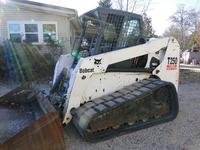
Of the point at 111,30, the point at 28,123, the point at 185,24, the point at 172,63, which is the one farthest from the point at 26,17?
the point at 185,24

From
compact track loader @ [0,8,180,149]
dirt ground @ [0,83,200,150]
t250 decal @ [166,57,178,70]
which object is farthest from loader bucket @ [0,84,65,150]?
t250 decal @ [166,57,178,70]

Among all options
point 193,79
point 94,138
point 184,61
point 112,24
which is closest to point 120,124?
point 94,138

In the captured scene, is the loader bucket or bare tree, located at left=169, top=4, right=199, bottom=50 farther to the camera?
bare tree, located at left=169, top=4, right=199, bottom=50

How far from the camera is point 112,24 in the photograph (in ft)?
17.0

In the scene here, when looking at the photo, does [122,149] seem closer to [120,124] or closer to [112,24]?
[120,124]

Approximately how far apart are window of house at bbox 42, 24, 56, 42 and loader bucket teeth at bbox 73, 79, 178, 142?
10.8 m

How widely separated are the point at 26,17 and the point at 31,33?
88cm

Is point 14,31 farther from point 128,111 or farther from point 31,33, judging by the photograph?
point 128,111

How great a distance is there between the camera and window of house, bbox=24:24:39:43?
49.4 ft

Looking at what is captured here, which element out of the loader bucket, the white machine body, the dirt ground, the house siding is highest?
the house siding

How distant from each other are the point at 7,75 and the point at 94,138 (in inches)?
336

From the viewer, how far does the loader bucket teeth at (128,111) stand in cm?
427

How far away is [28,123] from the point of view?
4660mm

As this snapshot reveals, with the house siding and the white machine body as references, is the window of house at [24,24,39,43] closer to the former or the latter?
the house siding
